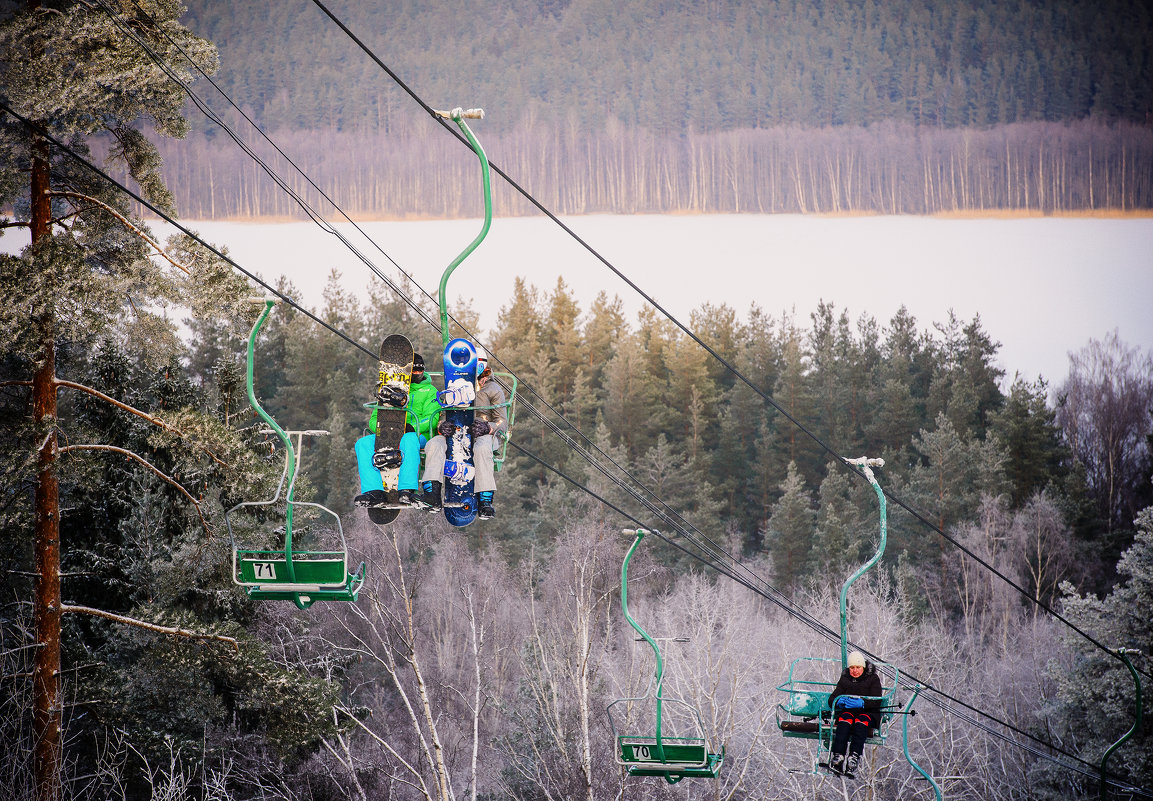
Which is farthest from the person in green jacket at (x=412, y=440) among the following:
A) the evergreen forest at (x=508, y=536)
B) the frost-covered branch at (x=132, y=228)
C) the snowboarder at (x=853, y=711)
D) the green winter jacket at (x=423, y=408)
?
the frost-covered branch at (x=132, y=228)

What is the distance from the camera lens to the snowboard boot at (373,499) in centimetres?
971

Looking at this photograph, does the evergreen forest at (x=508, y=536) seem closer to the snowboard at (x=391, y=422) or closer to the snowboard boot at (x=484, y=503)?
the snowboard at (x=391, y=422)

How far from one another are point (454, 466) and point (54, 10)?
773 cm

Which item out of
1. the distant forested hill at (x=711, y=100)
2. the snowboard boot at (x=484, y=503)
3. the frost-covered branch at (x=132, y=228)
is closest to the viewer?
the snowboard boot at (x=484, y=503)

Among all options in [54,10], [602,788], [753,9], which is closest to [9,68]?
[54,10]

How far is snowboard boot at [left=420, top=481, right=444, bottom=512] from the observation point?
10.1 meters

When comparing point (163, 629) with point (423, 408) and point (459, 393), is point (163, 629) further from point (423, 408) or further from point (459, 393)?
point (459, 393)

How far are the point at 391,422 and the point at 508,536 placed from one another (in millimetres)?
32362

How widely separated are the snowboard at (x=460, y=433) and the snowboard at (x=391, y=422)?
0.38m

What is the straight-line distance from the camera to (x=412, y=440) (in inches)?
390

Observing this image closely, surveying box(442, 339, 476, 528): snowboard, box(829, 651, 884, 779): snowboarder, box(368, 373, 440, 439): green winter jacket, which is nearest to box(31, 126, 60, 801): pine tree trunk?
box(368, 373, 440, 439): green winter jacket

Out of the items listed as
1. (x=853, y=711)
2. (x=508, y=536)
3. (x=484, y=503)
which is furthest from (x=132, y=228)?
(x=508, y=536)

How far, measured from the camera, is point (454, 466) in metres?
10.2

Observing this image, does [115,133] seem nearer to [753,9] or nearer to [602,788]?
[602,788]
